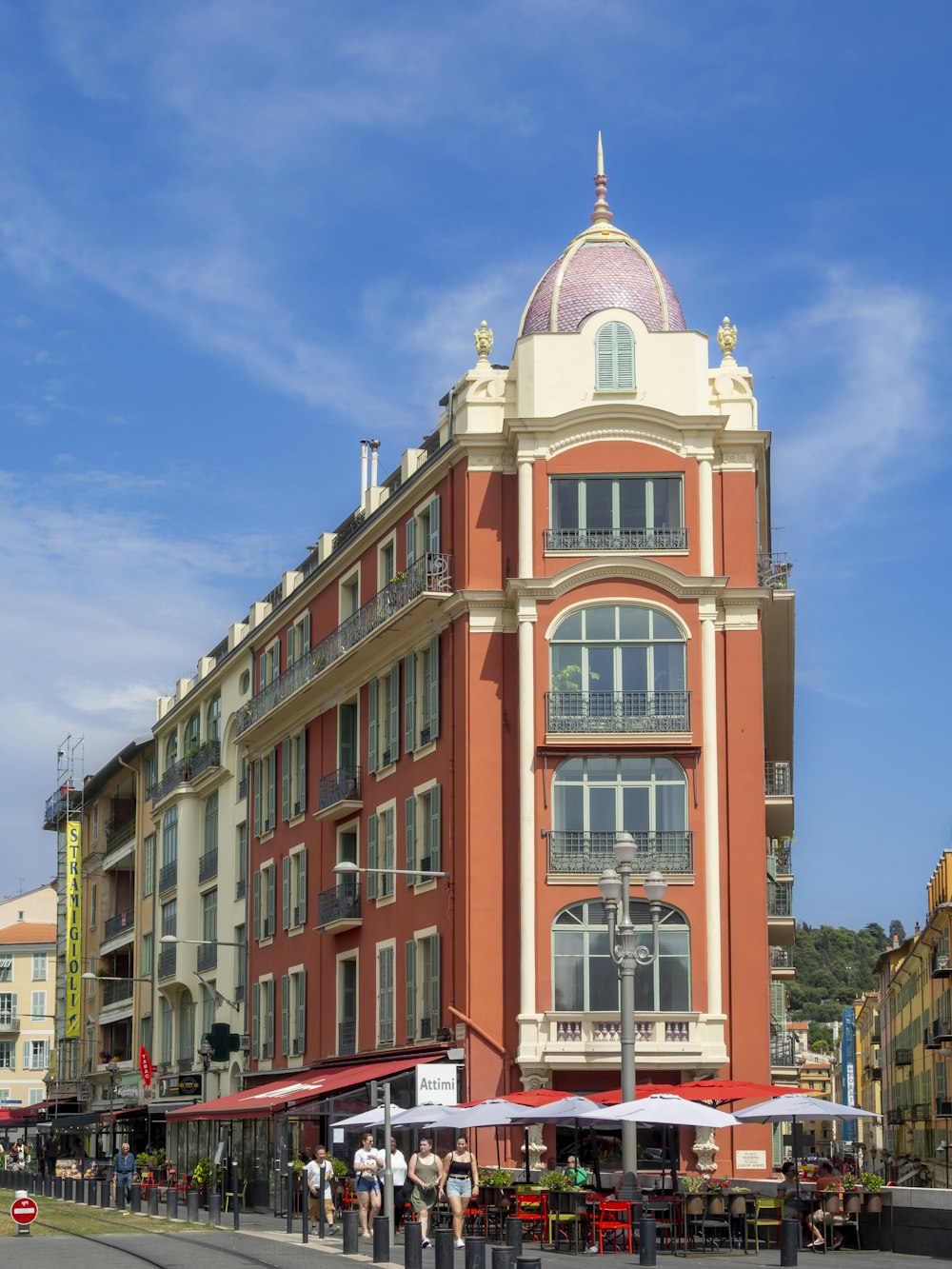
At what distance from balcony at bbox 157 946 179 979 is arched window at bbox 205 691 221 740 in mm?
7144

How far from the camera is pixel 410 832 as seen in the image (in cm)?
4309

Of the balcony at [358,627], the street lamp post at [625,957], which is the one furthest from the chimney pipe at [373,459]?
the street lamp post at [625,957]

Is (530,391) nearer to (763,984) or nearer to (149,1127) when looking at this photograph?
A: (763,984)

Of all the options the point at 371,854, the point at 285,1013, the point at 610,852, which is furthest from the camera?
the point at 285,1013

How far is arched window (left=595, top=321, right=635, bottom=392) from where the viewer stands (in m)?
40.2

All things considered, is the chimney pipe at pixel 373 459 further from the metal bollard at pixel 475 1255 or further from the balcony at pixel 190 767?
the metal bollard at pixel 475 1255

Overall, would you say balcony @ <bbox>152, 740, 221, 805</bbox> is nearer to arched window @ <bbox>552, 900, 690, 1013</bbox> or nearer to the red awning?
the red awning

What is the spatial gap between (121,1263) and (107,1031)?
52.9 metres

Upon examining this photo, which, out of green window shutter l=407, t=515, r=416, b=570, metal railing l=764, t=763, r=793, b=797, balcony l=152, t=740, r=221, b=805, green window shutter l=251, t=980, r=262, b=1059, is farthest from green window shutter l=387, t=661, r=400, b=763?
balcony l=152, t=740, r=221, b=805

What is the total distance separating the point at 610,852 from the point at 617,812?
84 cm

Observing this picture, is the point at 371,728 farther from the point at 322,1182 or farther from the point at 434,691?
the point at 322,1182

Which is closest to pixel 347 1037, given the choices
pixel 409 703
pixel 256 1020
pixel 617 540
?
pixel 256 1020

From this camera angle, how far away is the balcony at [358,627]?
41.6 metres

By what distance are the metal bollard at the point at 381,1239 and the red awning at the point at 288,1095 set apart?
10.3 m
